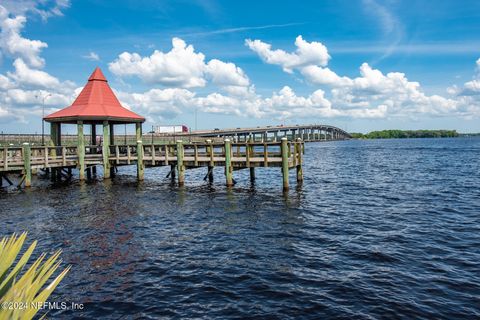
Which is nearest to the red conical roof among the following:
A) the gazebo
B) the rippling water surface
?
the gazebo

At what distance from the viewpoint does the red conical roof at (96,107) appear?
27.2m

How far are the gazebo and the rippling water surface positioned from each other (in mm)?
6825

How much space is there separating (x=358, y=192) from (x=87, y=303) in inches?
730

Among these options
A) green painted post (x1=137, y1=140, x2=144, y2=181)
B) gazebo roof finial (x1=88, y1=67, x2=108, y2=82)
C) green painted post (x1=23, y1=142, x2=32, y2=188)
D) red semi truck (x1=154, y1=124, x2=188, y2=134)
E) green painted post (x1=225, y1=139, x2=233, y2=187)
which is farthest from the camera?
red semi truck (x1=154, y1=124, x2=188, y2=134)

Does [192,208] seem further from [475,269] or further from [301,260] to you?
[475,269]

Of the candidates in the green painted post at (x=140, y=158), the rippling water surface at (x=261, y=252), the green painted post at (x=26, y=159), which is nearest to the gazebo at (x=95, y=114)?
the green painted post at (x=140, y=158)

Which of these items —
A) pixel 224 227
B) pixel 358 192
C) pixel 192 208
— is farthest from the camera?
pixel 358 192

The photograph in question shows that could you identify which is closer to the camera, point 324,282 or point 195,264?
point 324,282

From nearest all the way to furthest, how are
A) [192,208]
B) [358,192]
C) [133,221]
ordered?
[133,221] → [192,208] → [358,192]

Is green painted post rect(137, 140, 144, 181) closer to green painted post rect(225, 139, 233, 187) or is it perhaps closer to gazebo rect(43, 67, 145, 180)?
gazebo rect(43, 67, 145, 180)

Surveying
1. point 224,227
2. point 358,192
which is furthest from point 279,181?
point 224,227

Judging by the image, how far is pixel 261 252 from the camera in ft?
36.4

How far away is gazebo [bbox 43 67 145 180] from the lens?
88.4ft

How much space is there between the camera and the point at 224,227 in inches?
553
